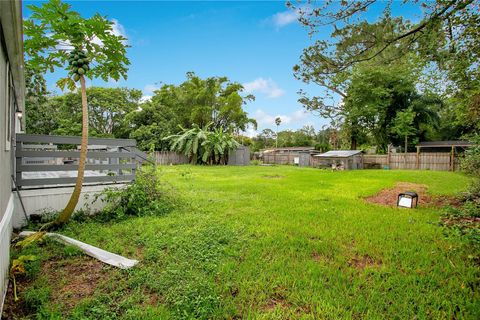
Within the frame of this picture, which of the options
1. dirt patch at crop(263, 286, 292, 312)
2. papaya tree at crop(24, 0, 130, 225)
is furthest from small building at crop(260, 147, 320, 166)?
dirt patch at crop(263, 286, 292, 312)

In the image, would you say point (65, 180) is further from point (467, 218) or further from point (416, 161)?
point (416, 161)

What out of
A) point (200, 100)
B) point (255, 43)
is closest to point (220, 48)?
point (255, 43)

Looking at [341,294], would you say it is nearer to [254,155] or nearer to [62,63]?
[62,63]

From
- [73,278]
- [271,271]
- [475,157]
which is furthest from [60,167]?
[475,157]

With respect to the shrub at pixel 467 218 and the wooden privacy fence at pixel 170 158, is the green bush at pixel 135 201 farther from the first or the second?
the wooden privacy fence at pixel 170 158

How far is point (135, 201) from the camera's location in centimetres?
509

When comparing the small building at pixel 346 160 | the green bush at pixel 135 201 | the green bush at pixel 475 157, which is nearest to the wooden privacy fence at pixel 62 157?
the green bush at pixel 135 201

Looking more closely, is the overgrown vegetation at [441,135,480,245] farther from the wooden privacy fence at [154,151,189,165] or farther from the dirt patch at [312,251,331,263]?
the wooden privacy fence at [154,151,189,165]

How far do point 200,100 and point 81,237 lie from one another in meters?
21.9

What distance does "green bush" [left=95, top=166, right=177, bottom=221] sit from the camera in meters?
4.89

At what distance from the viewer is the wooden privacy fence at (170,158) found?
21.3 m

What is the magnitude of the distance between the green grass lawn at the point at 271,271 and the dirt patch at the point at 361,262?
0.01 metres

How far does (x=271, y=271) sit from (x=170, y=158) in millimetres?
19924

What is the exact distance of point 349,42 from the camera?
188 inches
